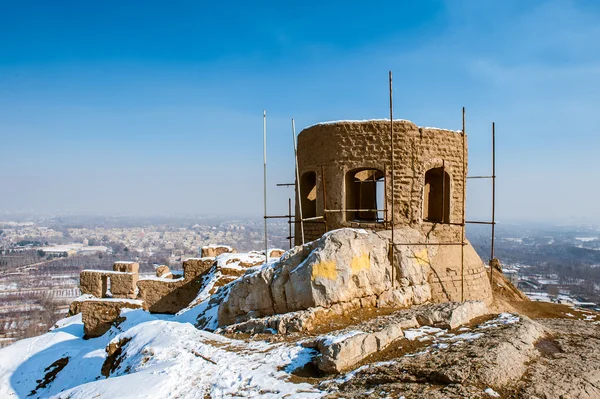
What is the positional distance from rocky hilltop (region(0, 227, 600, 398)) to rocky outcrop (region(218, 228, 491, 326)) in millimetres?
29

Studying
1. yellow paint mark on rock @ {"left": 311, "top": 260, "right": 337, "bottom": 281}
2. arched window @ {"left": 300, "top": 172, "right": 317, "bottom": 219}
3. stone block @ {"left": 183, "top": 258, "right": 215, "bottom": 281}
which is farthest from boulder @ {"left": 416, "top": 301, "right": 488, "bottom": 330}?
stone block @ {"left": 183, "top": 258, "right": 215, "bottom": 281}

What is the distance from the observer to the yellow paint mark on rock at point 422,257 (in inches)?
428

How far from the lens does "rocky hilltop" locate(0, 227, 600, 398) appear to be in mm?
5098

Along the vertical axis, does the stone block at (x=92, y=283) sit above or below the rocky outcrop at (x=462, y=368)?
below

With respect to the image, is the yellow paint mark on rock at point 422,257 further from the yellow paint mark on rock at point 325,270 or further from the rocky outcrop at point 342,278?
the yellow paint mark on rock at point 325,270

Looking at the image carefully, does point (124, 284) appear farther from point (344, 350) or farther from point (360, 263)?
point (344, 350)

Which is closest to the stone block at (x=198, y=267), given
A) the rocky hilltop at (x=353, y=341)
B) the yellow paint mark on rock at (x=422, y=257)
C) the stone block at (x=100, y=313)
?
the stone block at (x=100, y=313)

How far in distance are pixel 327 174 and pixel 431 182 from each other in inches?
161

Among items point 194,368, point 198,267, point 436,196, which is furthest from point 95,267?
point 194,368

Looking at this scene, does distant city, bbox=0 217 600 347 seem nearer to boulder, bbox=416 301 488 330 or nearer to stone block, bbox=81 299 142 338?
boulder, bbox=416 301 488 330

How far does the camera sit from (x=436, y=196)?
44.0 feet

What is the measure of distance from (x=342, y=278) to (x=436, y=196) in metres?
5.98

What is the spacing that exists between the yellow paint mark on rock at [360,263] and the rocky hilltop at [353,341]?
0.12 ft

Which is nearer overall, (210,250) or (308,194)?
(308,194)
